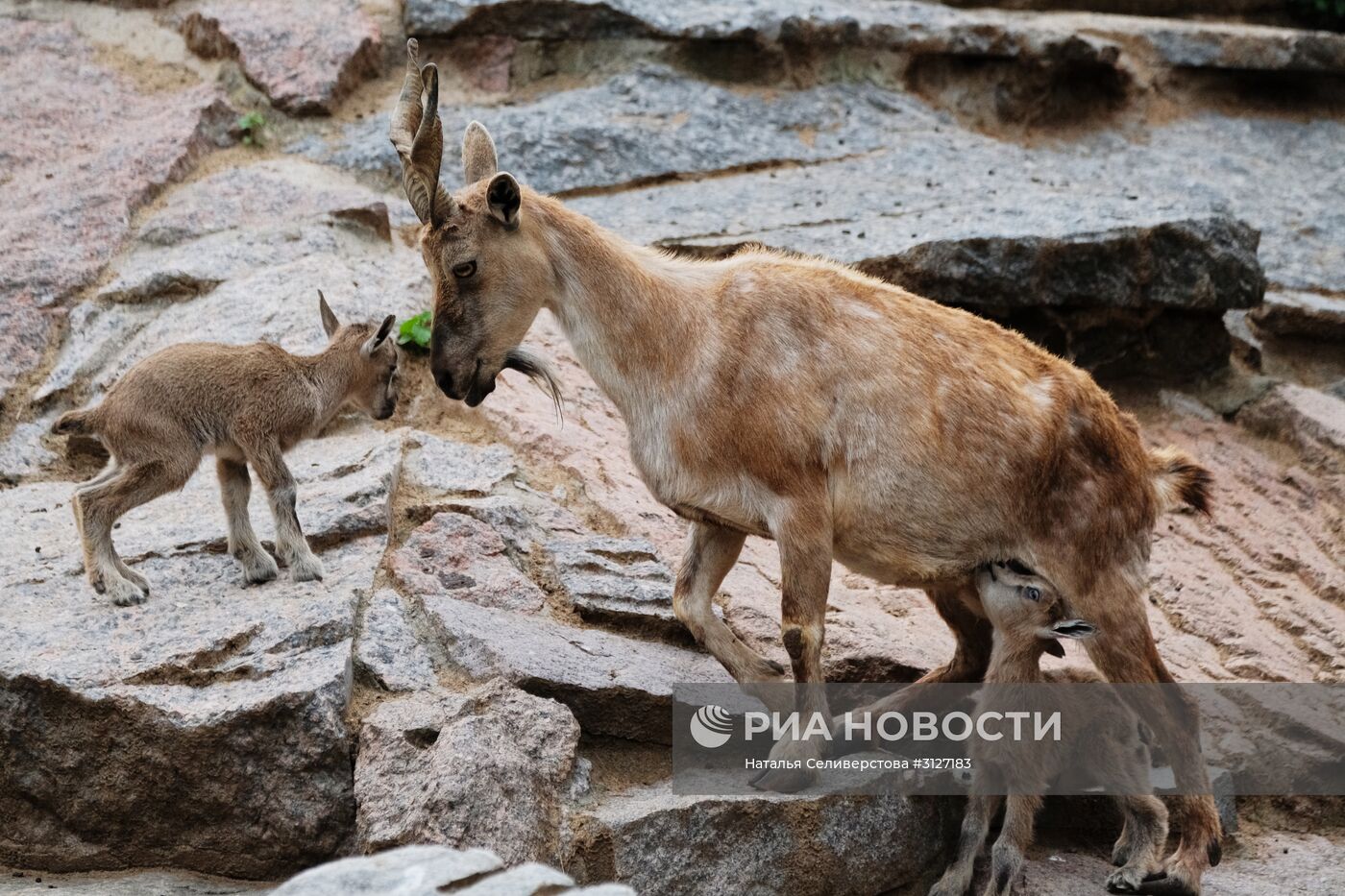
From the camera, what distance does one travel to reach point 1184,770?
5633 millimetres

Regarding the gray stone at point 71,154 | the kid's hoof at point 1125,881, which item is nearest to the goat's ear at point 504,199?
the gray stone at point 71,154

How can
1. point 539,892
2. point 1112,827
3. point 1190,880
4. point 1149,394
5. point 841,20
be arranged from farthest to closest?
point 841,20
point 1149,394
point 1112,827
point 1190,880
point 539,892

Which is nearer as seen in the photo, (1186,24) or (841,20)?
(841,20)

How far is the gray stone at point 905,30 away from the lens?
993 cm

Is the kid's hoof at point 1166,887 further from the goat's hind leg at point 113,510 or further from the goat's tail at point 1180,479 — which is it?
the goat's hind leg at point 113,510

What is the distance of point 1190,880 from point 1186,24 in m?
7.65

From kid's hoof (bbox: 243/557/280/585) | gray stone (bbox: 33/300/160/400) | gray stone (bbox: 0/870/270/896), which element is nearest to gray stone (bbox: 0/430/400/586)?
kid's hoof (bbox: 243/557/280/585)

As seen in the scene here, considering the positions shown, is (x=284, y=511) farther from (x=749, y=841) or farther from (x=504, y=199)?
(x=749, y=841)

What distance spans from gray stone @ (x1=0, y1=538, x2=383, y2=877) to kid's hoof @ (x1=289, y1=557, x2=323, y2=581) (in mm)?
526

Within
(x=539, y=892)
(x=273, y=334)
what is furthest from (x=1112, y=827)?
(x=273, y=334)

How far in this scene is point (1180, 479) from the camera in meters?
5.97

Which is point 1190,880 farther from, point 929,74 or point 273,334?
point 929,74

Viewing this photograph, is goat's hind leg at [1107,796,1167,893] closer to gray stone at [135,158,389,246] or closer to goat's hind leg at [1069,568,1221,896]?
goat's hind leg at [1069,568,1221,896]

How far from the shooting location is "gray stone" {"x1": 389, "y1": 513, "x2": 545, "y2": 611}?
19.4 feet
